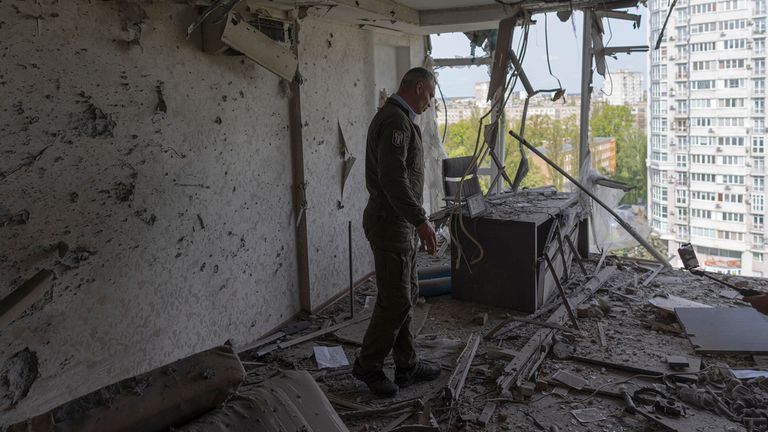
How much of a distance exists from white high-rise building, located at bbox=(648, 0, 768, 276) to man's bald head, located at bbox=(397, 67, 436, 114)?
7.84 metres

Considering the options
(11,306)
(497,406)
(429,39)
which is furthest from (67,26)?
(429,39)

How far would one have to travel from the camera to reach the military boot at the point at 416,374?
9.62 ft

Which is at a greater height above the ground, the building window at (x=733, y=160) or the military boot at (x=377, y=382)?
the building window at (x=733, y=160)

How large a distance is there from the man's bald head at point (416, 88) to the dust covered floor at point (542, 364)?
59.5 inches

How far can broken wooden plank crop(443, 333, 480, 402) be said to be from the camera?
2.72 metres

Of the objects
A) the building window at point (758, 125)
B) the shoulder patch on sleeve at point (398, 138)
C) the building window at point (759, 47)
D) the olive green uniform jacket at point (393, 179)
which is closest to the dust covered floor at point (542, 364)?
the olive green uniform jacket at point (393, 179)

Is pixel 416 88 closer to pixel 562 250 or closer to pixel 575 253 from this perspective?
pixel 562 250

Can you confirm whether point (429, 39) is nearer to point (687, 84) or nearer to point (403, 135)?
point (403, 135)

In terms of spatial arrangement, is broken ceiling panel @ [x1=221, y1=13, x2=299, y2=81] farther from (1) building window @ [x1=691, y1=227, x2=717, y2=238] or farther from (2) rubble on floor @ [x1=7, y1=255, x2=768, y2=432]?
(1) building window @ [x1=691, y1=227, x2=717, y2=238]

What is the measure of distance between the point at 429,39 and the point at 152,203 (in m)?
3.98

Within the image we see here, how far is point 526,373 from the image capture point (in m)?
2.97

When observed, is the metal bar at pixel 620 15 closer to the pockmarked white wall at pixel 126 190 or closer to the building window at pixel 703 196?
the pockmarked white wall at pixel 126 190

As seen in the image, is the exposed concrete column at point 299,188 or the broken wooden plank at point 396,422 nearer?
the broken wooden plank at point 396,422

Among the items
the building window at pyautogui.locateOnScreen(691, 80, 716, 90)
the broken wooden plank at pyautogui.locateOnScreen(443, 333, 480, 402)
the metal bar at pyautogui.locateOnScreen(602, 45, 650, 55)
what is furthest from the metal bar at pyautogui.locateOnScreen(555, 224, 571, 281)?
the building window at pyautogui.locateOnScreen(691, 80, 716, 90)
